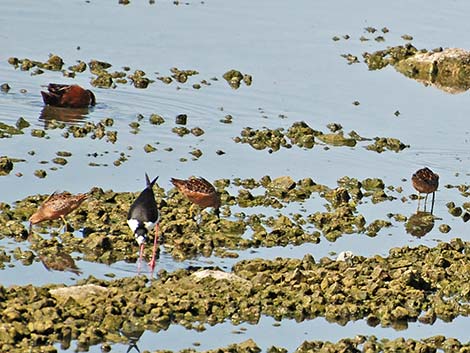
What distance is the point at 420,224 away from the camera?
708 inches

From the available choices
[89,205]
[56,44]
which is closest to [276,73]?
[56,44]

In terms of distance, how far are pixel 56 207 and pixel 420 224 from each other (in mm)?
5034

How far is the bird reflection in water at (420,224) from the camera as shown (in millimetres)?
17688

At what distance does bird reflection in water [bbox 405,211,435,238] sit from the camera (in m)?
17.7

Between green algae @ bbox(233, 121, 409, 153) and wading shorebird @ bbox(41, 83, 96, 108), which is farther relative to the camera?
wading shorebird @ bbox(41, 83, 96, 108)

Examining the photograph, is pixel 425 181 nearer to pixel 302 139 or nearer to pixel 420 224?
pixel 420 224

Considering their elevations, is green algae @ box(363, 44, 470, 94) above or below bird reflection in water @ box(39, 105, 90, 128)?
above

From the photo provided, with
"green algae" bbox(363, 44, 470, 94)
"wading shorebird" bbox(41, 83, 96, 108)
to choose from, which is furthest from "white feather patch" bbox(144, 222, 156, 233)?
"green algae" bbox(363, 44, 470, 94)

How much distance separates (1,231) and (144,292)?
A: 8.68 ft

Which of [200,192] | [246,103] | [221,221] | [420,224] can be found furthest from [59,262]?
[246,103]

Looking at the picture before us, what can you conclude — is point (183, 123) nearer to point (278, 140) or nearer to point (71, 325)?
point (278, 140)

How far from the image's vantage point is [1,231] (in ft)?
51.8

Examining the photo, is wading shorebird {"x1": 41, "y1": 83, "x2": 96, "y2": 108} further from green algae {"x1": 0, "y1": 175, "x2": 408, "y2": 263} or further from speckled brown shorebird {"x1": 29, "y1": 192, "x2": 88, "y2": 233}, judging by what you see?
speckled brown shorebird {"x1": 29, "y1": 192, "x2": 88, "y2": 233}

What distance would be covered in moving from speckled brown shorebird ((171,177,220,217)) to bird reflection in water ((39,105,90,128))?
461 cm
